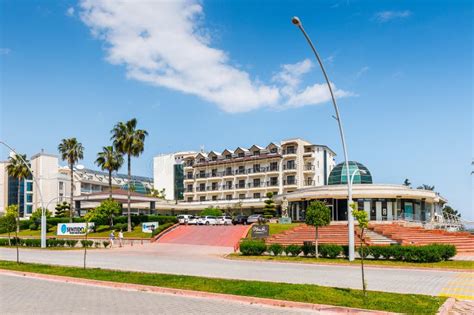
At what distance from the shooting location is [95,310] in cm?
1128

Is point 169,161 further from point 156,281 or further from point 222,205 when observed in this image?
point 156,281

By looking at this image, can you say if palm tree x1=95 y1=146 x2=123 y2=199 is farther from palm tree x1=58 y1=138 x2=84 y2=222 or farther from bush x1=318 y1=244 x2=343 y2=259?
bush x1=318 y1=244 x2=343 y2=259

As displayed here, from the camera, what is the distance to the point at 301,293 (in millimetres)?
12633

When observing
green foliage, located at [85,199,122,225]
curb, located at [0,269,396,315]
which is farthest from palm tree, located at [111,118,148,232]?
curb, located at [0,269,396,315]

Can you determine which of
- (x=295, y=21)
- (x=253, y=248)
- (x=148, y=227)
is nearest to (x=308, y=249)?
(x=253, y=248)

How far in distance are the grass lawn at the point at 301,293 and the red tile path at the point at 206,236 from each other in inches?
965

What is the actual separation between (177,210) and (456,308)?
7847cm

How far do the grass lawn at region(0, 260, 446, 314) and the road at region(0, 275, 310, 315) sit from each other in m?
0.93

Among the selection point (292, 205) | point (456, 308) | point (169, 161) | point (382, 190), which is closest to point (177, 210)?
point (169, 161)

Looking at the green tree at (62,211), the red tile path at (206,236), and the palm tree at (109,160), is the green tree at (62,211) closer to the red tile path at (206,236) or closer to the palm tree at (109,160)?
the palm tree at (109,160)

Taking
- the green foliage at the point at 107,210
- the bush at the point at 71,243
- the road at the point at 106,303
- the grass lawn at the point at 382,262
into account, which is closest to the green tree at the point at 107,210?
the green foliage at the point at 107,210

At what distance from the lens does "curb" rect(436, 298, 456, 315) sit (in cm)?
1070

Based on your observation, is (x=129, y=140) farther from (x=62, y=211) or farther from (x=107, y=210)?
(x=62, y=211)

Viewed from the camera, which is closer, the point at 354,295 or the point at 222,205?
the point at 354,295
